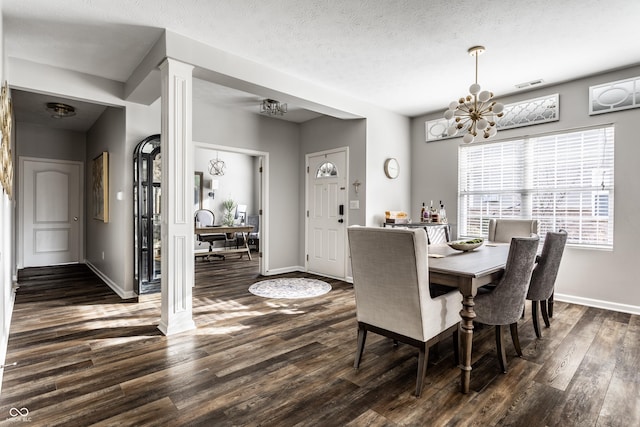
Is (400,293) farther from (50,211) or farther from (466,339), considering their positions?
(50,211)

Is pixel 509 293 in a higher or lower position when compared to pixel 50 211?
lower

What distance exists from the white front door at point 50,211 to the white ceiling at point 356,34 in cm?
346

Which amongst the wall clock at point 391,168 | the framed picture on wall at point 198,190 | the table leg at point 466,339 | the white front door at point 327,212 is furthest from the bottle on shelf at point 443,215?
the framed picture on wall at point 198,190

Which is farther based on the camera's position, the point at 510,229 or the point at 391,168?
the point at 391,168

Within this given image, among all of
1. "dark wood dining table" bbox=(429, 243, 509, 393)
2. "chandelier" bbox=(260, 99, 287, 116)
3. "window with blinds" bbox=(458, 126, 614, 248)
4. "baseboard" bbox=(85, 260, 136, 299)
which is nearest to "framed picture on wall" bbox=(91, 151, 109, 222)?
"baseboard" bbox=(85, 260, 136, 299)

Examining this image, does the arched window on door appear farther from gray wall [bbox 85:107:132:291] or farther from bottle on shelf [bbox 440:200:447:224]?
gray wall [bbox 85:107:132:291]

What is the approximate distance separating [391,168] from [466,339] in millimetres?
3400

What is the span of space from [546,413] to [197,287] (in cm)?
404

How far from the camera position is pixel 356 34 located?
9.92 ft

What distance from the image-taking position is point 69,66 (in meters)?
3.64

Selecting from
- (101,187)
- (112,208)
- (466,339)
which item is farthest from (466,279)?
(101,187)

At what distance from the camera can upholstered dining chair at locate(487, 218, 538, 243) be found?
12.1 feet

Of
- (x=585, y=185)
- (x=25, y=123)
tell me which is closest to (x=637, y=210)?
(x=585, y=185)

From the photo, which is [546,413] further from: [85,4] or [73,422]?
[85,4]
